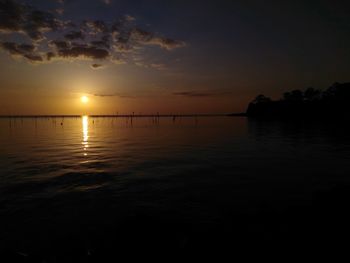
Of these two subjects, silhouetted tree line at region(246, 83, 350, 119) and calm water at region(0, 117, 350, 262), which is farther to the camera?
silhouetted tree line at region(246, 83, 350, 119)

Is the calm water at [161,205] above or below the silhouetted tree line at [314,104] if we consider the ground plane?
below

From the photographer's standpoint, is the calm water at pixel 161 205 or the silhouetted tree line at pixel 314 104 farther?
the silhouetted tree line at pixel 314 104

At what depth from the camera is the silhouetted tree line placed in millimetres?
121000

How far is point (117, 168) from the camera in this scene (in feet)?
64.8

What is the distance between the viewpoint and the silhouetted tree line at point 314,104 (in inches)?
4764

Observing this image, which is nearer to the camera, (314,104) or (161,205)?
(161,205)

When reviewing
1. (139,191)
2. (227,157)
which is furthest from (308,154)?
(139,191)

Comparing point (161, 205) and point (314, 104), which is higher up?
point (314, 104)

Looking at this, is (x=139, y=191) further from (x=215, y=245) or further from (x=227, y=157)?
(x=227, y=157)

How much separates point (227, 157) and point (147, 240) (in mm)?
18491

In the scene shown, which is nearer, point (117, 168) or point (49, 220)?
point (49, 220)

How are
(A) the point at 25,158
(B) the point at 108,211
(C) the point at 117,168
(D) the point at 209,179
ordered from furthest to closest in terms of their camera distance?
(A) the point at 25,158
(C) the point at 117,168
(D) the point at 209,179
(B) the point at 108,211

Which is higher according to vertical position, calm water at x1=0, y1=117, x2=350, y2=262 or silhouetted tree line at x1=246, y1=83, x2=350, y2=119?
silhouetted tree line at x1=246, y1=83, x2=350, y2=119

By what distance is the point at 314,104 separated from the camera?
137375mm
